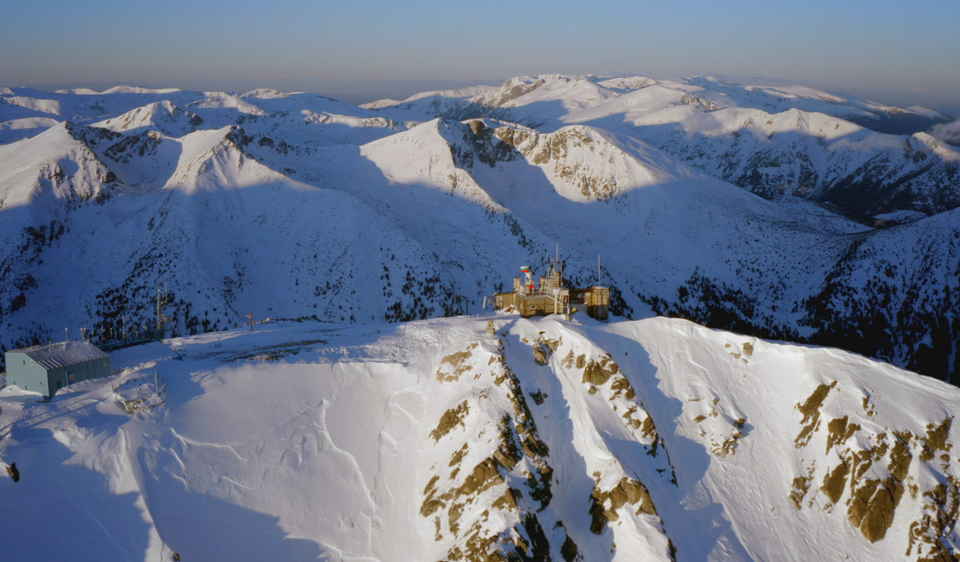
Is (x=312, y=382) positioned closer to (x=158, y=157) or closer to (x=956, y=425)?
(x=956, y=425)

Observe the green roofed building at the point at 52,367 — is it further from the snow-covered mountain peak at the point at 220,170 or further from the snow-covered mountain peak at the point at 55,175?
the snow-covered mountain peak at the point at 55,175

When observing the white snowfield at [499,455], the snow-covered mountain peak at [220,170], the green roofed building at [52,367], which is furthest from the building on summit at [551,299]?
the snow-covered mountain peak at [220,170]

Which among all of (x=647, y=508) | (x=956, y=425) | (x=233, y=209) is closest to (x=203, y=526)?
(x=647, y=508)

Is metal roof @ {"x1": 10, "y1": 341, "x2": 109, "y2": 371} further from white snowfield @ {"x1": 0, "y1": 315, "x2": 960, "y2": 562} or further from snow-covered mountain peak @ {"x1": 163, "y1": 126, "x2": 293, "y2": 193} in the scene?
snow-covered mountain peak @ {"x1": 163, "y1": 126, "x2": 293, "y2": 193}

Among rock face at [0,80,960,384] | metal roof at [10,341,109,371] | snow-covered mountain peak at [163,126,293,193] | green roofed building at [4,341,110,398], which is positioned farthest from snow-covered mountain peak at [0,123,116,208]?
green roofed building at [4,341,110,398]

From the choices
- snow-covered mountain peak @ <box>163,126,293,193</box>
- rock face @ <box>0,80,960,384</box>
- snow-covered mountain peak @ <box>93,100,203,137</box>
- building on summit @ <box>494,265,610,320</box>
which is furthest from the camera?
snow-covered mountain peak @ <box>93,100,203,137</box>
